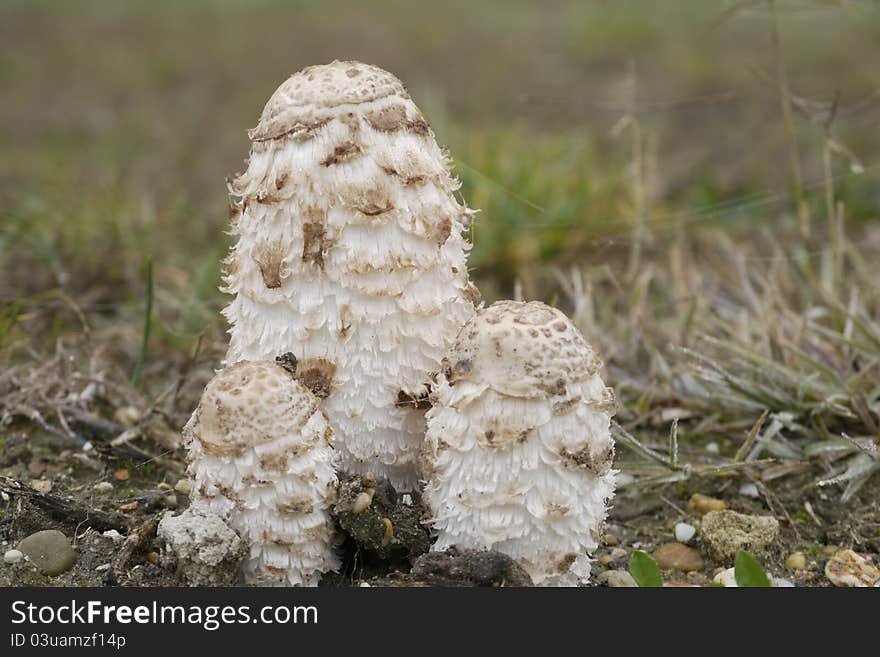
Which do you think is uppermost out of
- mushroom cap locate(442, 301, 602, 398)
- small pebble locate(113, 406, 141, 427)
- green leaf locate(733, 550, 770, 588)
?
mushroom cap locate(442, 301, 602, 398)

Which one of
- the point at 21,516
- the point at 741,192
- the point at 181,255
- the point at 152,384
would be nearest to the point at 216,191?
the point at 181,255

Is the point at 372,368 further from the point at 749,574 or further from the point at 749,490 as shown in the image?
the point at 749,490

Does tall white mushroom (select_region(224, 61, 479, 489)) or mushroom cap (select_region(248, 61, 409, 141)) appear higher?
mushroom cap (select_region(248, 61, 409, 141))

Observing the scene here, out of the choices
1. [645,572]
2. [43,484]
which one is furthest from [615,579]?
[43,484]

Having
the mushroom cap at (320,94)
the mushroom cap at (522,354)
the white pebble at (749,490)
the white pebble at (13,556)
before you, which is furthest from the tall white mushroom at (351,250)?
the white pebble at (749,490)

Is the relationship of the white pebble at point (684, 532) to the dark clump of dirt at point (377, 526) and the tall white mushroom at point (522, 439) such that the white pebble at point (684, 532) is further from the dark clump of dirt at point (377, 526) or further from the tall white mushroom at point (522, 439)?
the dark clump of dirt at point (377, 526)

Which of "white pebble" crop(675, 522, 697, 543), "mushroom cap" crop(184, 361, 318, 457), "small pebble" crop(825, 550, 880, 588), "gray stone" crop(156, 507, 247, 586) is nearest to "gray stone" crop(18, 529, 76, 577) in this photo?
"gray stone" crop(156, 507, 247, 586)

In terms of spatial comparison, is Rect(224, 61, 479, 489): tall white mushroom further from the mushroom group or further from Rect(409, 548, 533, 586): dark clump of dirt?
Rect(409, 548, 533, 586): dark clump of dirt

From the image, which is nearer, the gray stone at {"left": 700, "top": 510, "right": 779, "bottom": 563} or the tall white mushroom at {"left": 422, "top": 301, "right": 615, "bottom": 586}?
the tall white mushroom at {"left": 422, "top": 301, "right": 615, "bottom": 586}
